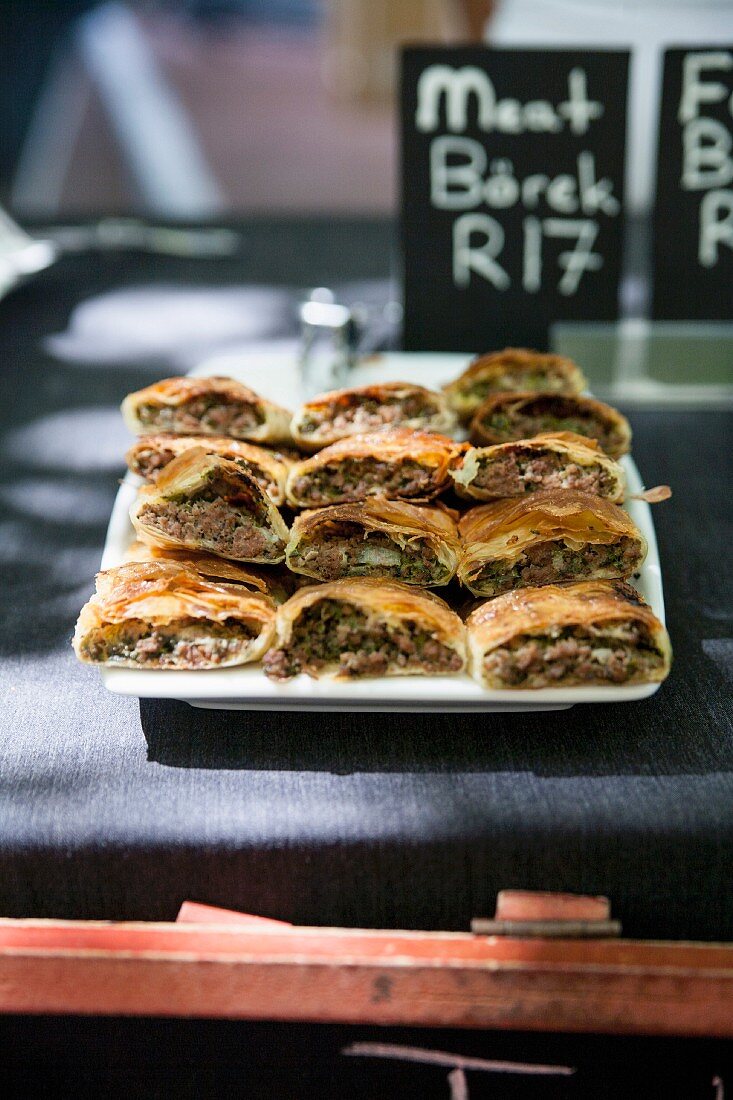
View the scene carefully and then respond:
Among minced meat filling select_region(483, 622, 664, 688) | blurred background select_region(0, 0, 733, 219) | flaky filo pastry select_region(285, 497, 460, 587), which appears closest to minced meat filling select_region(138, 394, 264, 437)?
flaky filo pastry select_region(285, 497, 460, 587)

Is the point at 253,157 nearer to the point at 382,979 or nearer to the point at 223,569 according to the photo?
the point at 223,569

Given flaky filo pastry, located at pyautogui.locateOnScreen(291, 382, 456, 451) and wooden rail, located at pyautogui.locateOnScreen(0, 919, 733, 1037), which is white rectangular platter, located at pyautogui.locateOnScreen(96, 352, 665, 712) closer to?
wooden rail, located at pyautogui.locateOnScreen(0, 919, 733, 1037)

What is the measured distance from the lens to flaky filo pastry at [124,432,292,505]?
113 cm

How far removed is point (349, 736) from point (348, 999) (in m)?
0.22

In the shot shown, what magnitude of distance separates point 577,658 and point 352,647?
19cm

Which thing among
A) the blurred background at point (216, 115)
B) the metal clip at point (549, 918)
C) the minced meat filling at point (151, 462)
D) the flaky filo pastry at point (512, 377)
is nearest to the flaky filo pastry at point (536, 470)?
the flaky filo pastry at point (512, 377)

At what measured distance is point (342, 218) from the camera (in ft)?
7.85

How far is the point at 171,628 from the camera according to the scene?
3.02ft

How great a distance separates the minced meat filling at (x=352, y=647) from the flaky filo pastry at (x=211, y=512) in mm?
122

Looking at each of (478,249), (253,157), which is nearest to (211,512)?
(478,249)

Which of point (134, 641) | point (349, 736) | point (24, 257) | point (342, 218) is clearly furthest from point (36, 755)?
point (342, 218)

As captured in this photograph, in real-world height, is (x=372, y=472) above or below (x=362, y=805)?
above

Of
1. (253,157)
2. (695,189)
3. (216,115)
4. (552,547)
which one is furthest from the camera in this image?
(216,115)

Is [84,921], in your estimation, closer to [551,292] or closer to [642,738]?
[642,738]
